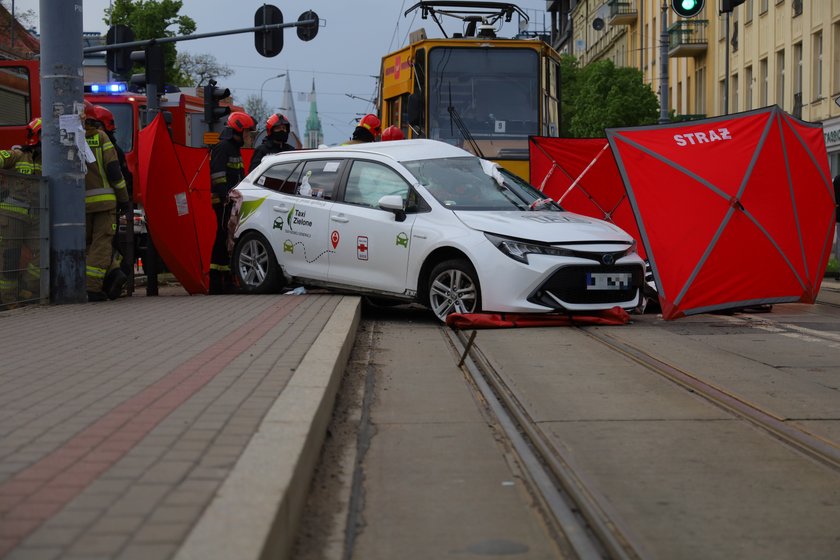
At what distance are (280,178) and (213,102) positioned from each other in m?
7.01

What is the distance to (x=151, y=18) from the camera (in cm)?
5581

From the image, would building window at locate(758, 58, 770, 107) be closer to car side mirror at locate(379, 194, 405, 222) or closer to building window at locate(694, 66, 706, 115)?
building window at locate(694, 66, 706, 115)

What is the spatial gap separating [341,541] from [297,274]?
9.39 meters

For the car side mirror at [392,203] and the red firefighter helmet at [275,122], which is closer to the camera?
the car side mirror at [392,203]

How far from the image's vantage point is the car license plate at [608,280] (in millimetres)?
11617

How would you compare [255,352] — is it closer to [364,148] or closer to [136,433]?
[136,433]

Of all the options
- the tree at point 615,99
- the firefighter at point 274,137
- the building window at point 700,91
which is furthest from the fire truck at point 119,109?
the building window at point 700,91

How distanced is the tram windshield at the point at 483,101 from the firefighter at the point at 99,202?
5575 mm

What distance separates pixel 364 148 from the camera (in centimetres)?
1354

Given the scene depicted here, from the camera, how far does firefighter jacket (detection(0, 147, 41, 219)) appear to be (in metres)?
12.0

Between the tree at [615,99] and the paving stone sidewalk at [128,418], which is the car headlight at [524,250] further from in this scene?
the tree at [615,99]

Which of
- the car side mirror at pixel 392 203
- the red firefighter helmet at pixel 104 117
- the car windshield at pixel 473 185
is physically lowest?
the car side mirror at pixel 392 203

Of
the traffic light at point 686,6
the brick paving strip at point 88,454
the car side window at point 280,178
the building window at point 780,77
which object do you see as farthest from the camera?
the building window at point 780,77

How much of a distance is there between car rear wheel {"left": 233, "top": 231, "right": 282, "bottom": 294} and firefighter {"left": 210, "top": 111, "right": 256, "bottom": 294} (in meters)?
0.49
